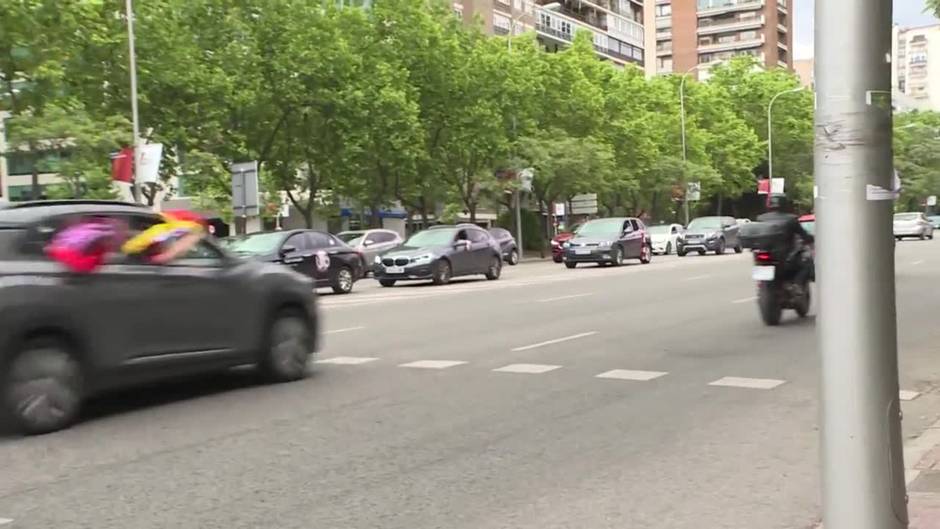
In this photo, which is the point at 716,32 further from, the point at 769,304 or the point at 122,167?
the point at 769,304

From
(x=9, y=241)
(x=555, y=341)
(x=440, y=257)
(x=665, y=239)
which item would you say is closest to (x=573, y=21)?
(x=665, y=239)

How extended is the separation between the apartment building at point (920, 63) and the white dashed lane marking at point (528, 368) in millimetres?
164419

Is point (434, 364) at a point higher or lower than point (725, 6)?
lower

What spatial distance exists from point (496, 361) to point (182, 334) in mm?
3692

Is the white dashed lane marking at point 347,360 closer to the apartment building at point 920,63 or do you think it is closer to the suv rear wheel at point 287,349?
the suv rear wheel at point 287,349

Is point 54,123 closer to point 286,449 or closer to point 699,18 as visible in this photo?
point 286,449

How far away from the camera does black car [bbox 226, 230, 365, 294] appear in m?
22.6

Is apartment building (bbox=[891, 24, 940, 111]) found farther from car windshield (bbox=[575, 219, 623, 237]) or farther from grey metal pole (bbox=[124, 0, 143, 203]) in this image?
grey metal pole (bbox=[124, 0, 143, 203])

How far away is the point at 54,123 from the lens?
24.9m

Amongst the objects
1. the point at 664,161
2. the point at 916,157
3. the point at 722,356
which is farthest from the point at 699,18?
the point at 722,356

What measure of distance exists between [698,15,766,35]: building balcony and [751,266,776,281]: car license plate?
113749 mm

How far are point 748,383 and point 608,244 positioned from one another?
24.8 meters

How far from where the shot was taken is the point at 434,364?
10523 mm

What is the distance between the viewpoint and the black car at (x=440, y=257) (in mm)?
25406
